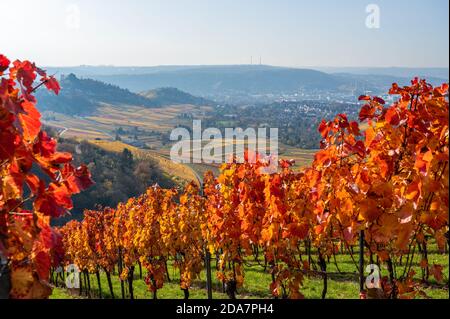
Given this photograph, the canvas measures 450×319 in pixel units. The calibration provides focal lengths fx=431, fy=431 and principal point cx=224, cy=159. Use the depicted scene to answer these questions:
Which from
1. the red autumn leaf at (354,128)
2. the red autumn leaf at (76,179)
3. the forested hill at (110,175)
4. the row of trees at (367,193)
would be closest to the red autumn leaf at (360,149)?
the row of trees at (367,193)

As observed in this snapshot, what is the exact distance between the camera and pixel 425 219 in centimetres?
244

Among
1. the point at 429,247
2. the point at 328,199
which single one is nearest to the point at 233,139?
the point at 429,247

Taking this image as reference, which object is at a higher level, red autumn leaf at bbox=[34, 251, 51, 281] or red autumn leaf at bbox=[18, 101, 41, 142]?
red autumn leaf at bbox=[18, 101, 41, 142]

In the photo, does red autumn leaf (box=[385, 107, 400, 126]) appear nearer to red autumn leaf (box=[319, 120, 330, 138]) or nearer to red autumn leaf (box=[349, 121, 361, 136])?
red autumn leaf (box=[349, 121, 361, 136])

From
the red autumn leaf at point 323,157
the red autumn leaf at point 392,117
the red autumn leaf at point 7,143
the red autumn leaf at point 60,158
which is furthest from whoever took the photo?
the red autumn leaf at point 323,157

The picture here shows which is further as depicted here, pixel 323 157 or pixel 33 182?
pixel 323 157

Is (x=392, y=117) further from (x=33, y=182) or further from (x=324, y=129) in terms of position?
(x=33, y=182)

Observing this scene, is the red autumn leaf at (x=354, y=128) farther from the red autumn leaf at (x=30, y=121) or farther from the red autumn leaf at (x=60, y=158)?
the red autumn leaf at (x=30, y=121)

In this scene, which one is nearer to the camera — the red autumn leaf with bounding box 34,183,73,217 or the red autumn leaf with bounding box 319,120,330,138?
the red autumn leaf with bounding box 34,183,73,217

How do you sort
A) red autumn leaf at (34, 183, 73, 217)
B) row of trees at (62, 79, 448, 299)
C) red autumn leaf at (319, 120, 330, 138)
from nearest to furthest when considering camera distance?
red autumn leaf at (34, 183, 73, 217)
row of trees at (62, 79, 448, 299)
red autumn leaf at (319, 120, 330, 138)

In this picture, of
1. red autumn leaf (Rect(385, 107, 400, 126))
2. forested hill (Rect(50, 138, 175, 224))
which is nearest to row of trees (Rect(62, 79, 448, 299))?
red autumn leaf (Rect(385, 107, 400, 126))

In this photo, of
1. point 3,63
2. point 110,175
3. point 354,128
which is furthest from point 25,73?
point 110,175

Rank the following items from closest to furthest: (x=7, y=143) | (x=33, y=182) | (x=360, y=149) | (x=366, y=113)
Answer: (x=7, y=143), (x=33, y=182), (x=360, y=149), (x=366, y=113)
